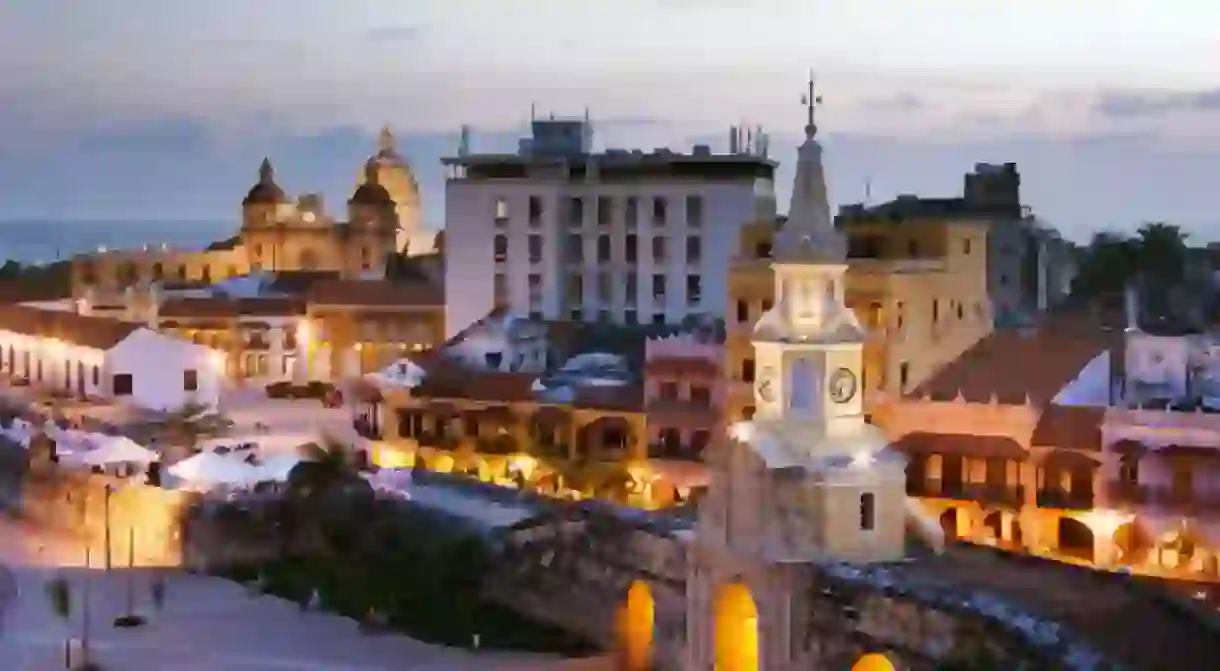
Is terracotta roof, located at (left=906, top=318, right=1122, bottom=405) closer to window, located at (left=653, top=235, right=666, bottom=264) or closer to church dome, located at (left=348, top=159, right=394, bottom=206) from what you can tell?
window, located at (left=653, top=235, right=666, bottom=264)

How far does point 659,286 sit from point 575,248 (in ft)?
9.54

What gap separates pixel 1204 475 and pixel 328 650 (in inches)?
560

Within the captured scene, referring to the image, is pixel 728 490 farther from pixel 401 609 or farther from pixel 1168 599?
pixel 401 609

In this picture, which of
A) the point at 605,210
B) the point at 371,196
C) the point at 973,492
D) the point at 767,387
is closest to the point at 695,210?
the point at 605,210

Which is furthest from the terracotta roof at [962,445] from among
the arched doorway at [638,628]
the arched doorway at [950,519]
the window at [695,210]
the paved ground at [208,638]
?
the window at [695,210]

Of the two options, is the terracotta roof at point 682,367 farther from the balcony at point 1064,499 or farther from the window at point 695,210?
the window at point 695,210

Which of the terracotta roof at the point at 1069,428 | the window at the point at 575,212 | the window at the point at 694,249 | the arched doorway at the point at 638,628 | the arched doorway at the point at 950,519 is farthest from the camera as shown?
the window at the point at 575,212

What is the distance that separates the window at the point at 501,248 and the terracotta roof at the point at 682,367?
42.6 feet

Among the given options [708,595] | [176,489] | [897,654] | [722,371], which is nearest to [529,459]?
[722,371]

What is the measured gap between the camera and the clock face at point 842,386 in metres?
25.8

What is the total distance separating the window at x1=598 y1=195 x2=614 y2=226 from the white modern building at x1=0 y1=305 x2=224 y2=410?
1194 centimetres

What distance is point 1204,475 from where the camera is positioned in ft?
109

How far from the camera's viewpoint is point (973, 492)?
36.0m

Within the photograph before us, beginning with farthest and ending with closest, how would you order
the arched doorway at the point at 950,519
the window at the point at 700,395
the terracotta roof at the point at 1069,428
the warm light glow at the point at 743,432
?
the window at the point at 700,395 → the arched doorway at the point at 950,519 → the terracotta roof at the point at 1069,428 → the warm light glow at the point at 743,432
